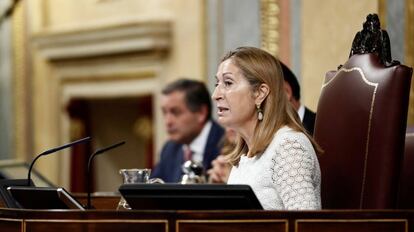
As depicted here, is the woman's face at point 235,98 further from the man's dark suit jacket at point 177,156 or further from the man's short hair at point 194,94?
the man's short hair at point 194,94

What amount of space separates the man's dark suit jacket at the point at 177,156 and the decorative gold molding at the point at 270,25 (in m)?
0.58

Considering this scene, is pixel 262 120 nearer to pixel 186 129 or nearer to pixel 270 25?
pixel 186 129

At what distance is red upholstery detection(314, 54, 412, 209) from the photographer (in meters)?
3.46

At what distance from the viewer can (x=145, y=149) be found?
31.1 ft

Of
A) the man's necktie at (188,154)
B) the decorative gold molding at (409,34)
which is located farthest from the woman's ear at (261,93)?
the man's necktie at (188,154)

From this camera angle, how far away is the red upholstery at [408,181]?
396 centimetres

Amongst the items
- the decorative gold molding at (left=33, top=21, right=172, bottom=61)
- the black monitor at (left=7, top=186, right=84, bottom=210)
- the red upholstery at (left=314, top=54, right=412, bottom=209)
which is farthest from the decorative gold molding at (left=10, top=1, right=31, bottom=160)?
the black monitor at (left=7, top=186, right=84, bottom=210)

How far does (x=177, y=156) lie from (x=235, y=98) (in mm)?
2978

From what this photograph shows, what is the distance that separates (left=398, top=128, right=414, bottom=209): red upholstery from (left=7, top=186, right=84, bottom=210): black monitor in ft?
4.20

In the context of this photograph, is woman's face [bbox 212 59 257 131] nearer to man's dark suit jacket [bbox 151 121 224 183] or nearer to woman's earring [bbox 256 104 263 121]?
woman's earring [bbox 256 104 263 121]

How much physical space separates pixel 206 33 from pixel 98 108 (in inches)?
90.5

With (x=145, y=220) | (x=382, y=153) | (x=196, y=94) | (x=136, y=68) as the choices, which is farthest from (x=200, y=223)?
(x=136, y=68)

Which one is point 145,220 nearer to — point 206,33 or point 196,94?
point 196,94

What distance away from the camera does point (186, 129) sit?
6570 millimetres
